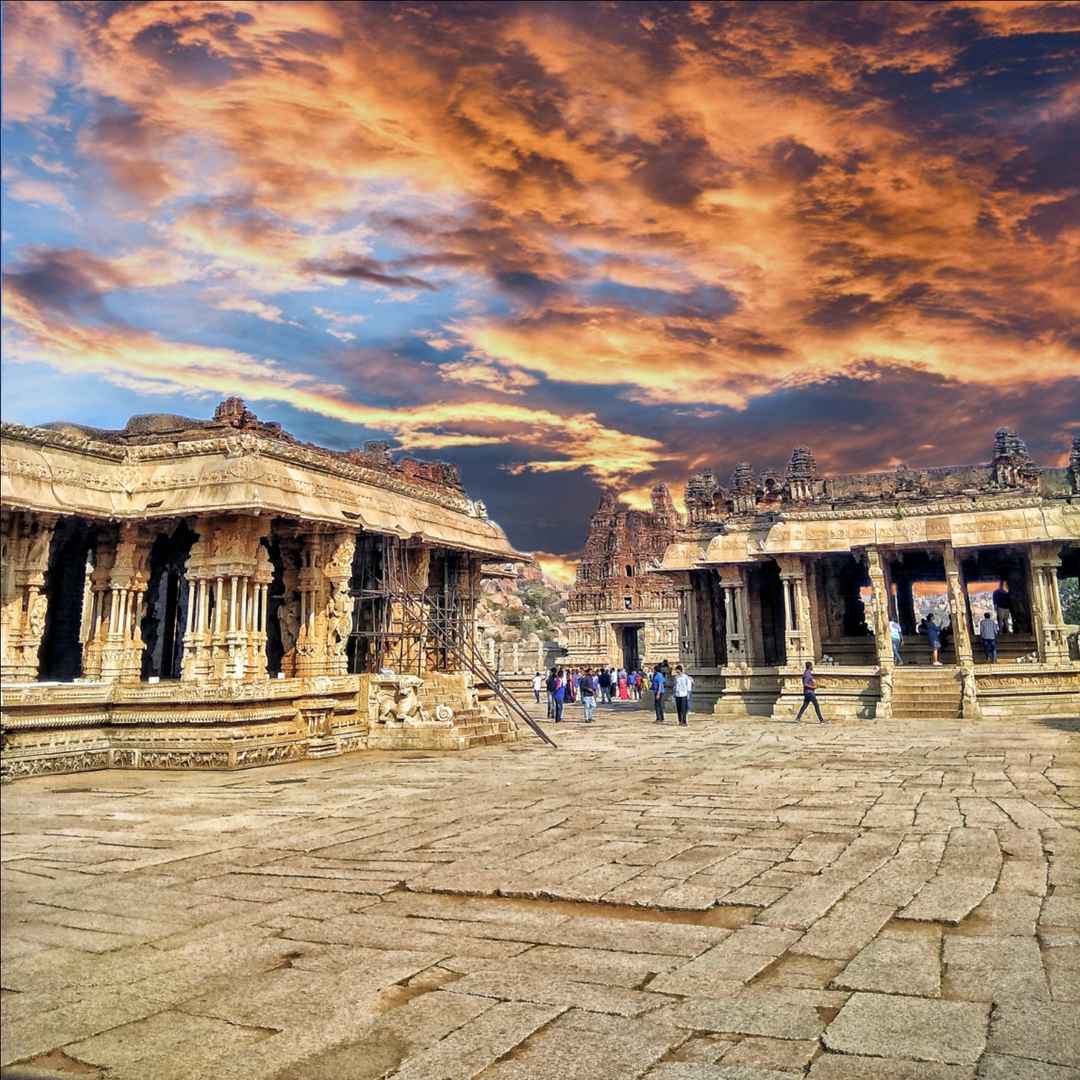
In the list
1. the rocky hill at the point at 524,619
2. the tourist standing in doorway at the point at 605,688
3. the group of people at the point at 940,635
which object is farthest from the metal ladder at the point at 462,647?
the rocky hill at the point at 524,619

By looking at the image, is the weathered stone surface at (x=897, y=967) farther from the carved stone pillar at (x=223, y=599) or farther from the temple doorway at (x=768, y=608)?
the temple doorway at (x=768, y=608)

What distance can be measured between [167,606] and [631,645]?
42940mm

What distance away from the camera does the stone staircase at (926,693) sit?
20.5 m

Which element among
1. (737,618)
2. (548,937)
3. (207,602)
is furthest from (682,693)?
(548,937)

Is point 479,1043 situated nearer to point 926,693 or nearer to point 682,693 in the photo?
point 682,693

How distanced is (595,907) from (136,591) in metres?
11.7

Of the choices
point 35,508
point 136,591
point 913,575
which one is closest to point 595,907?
point 35,508

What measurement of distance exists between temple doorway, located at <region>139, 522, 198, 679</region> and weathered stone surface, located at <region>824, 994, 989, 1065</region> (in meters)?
14.4

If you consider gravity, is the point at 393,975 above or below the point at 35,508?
below

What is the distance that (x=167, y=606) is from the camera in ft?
53.3

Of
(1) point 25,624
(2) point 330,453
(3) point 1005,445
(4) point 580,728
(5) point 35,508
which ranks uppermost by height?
(3) point 1005,445

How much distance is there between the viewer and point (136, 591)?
46.2 feet

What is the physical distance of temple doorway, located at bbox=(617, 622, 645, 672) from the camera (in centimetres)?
5356

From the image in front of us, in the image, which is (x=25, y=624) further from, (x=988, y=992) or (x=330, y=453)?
(x=988, y=992)
